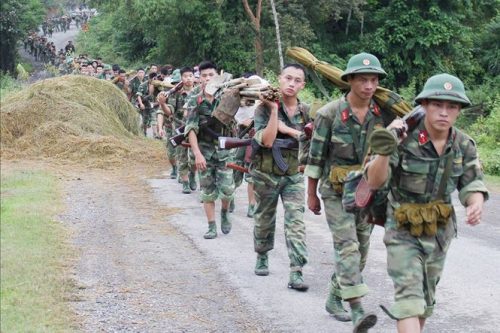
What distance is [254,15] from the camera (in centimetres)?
3622

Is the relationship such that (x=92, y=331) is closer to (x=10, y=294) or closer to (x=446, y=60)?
(x=10, y=294)

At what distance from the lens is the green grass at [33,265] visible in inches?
255

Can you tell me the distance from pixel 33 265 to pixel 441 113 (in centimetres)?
449

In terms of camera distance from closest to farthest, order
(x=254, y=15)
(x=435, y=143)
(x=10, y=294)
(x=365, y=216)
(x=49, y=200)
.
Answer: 1. (x=435, y=143)
2. (x=365, y=216)
3. (x=10, y=294)
4. (x=49, y=200)
5. (x=254, y=15)

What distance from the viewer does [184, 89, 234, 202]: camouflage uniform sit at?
1038 centimetres

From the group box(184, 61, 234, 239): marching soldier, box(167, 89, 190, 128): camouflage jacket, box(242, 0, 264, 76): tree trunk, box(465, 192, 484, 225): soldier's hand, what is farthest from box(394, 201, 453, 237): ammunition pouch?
box(242, 0, 264, 76): tree trunk

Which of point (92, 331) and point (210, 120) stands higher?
point (210, 120)

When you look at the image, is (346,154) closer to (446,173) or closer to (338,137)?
Result: (338,137)

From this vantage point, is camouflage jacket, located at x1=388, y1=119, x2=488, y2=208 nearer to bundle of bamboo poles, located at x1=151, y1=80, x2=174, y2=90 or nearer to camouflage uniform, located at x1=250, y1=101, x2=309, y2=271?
camouflage uniform, located at x1=250, y1=101, x2=309, y2=271

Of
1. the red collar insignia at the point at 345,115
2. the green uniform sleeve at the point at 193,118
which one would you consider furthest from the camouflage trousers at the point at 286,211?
the green uniform sleeve at the point at 193,118

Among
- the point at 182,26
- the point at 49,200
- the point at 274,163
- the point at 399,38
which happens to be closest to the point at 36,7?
the point at 182,26

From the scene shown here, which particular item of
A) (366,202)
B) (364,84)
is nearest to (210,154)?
(364,84)

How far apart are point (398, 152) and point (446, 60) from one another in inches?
1316

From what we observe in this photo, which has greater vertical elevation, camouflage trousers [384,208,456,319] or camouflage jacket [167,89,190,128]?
camouflage trousers [384,208,456,319]
